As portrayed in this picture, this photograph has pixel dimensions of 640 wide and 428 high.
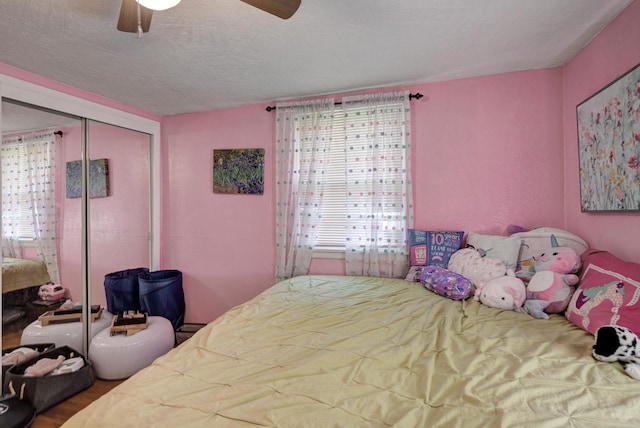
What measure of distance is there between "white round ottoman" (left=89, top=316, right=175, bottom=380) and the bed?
114 centimetres

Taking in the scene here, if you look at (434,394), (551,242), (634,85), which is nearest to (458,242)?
(551,242)

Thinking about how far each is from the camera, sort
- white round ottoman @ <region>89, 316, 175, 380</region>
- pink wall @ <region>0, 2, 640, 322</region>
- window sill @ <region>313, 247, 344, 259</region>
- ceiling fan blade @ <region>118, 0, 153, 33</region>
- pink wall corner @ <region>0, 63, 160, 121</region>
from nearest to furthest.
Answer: ceiling fan blade @ <region>118, 0, 153, 33</region> → pink wall @ <region>0, 2, 640, 322</region> → pink wall corner @ <region>0, 63, 160, 121</region> → white round ottoman @ <region>89, 316, 175, 380</region> → window sill @ <region>313, 247, 344, 259</region>

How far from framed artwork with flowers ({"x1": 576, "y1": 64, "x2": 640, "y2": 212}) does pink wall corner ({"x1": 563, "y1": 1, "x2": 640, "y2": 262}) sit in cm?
8

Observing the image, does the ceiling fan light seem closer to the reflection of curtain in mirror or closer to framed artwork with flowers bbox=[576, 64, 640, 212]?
the reflection of curtain in mirror

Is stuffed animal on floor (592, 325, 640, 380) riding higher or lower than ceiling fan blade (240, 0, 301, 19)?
lower

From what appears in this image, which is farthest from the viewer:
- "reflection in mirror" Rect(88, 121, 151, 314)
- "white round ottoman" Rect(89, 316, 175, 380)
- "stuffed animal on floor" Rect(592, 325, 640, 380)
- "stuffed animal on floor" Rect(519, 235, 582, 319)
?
"reflection in mirror" Rect(88, 121, 151, 314)

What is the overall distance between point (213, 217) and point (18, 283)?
1560 millimetres

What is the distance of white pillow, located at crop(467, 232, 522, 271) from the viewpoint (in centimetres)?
205

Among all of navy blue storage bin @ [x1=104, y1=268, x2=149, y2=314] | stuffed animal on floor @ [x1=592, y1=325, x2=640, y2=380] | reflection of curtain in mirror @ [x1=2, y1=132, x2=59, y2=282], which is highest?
reflection of curtain in mirror @ [x1=2, y1=132, x2=59, y2=282]

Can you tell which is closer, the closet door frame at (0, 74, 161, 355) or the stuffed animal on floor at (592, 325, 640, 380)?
the stuffed animal on floor at (592, 325, 640, 380)

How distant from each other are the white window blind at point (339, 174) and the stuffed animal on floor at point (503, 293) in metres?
0.98

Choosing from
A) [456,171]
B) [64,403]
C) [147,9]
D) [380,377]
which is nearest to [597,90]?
[456,171]

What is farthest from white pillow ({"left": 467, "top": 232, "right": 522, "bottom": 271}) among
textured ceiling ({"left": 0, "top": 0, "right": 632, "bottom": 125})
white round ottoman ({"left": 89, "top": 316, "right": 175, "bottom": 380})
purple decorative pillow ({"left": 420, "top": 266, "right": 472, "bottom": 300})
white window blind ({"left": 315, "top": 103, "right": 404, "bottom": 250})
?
white round ottoman ({"left": 89, "top": 316, "right": 175, "bottom": 380})

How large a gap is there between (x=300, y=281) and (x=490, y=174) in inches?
72.5
